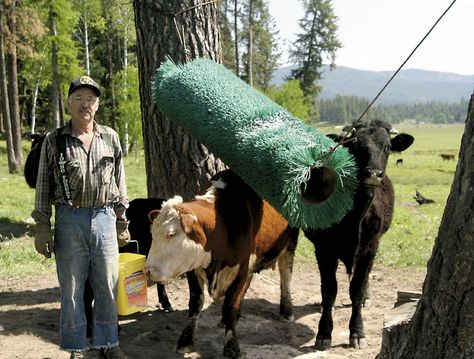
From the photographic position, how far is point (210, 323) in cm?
634

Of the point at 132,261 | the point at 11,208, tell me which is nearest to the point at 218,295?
the point at 132,261

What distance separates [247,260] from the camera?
5.56 metres

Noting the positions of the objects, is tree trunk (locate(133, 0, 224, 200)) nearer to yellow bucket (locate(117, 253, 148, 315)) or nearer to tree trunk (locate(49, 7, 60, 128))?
yellow bucket (locate(117, 253, 148, 315))

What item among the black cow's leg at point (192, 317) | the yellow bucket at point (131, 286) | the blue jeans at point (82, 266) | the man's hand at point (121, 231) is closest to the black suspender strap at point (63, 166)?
the blue jeans at point (82, 266)

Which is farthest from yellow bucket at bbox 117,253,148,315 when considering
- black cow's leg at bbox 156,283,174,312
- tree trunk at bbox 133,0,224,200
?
tree trunk at bbox 133,0,224,200

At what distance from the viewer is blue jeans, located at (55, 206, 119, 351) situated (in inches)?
181

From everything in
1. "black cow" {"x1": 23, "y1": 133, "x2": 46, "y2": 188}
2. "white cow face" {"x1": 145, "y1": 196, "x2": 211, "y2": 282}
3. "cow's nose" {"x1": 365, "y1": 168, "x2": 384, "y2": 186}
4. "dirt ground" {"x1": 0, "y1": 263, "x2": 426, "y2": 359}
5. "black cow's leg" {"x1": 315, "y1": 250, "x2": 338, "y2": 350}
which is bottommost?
"dirt ground" {"x1": 0, "y1": 263, "x2": 426, "y2": 359}

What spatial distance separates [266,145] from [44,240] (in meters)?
2.06

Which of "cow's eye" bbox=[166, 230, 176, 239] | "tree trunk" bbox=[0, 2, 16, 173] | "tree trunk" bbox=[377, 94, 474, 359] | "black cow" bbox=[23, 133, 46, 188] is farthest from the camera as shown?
"tree trunk" bbox=[0, 2, 16, 173]

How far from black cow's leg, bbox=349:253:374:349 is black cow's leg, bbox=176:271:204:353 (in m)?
1.65

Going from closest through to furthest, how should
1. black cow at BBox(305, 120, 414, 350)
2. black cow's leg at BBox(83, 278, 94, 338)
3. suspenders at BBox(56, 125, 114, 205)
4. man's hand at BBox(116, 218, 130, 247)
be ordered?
suspenders at BBox(56, 125, 114, 205)
man's hand at BBox(116, 218, 130, 247)
black cow's leg at BBox(83, 278, 94, 338)
black cow at BBox(305, 120, 414, 350)

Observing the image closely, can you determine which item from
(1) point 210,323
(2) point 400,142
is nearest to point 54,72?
(1) point 210,323

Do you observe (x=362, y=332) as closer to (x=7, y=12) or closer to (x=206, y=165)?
(x=206, y=165)

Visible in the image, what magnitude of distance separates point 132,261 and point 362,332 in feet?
8.46
